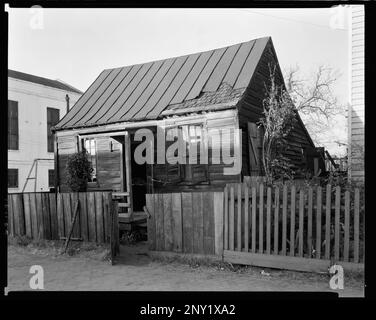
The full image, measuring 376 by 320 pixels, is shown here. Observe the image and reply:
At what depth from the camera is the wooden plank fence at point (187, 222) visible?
6.09 metres

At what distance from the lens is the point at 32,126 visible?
19609 millimetres

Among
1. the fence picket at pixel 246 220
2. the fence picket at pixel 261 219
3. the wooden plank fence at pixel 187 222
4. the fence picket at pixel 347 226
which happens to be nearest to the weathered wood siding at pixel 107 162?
the wooden plank fence at pixel 187 222

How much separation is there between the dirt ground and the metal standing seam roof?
537cm

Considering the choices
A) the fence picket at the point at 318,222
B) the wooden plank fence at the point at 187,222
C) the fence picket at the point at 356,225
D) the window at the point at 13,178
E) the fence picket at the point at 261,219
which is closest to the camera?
the fence picket at the point at 356,225

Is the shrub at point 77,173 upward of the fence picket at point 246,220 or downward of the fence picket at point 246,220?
upward

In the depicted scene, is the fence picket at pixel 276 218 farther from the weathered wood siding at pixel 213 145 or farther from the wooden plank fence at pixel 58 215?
the weathered wood siding at pixel 213 145

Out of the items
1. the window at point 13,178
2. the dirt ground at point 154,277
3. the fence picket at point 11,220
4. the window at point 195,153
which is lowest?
the dirt ground at point 154,277

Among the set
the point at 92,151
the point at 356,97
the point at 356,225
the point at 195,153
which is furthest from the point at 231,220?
the point at 92,151

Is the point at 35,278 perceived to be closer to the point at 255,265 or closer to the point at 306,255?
the point at 255,265

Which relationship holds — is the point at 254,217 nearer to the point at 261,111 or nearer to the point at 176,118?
the point at 176,118

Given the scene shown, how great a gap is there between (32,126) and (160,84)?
37.2ft

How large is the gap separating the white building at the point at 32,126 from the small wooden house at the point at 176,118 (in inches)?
277

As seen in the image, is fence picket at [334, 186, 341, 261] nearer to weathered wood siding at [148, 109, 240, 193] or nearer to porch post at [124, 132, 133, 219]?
weathered wood siding at [148, 109, 240, 193]

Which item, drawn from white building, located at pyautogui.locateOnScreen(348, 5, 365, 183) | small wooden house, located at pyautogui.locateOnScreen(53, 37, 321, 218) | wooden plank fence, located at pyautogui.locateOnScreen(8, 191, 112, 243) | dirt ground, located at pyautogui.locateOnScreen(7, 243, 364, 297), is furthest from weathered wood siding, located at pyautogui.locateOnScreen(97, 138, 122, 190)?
white building, located at pyautogui.locateOnScreen(348, 5, 365, 183)
